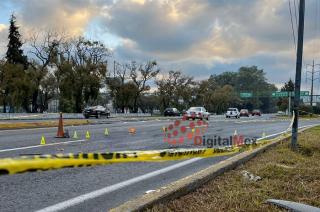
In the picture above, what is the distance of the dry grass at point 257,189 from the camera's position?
540 cm

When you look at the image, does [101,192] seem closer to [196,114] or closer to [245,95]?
[196,114]

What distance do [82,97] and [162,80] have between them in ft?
94.3

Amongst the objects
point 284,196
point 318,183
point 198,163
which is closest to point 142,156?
point 284,196

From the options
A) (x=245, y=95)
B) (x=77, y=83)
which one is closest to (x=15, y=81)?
(x=77, y=83)

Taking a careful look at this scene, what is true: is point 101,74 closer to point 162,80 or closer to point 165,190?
point 162,80

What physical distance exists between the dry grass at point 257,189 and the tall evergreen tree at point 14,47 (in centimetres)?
6690

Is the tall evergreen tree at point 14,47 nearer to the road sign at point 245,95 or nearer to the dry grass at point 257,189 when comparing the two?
the dry grass at point 257,189

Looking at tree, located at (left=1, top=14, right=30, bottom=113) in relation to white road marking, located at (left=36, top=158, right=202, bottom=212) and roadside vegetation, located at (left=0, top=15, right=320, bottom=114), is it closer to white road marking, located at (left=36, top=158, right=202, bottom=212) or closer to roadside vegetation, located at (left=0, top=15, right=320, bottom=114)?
roadside vegetation, located at (left=0, top=15, right=320, bottom=114)

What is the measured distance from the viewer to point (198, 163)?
10.1m

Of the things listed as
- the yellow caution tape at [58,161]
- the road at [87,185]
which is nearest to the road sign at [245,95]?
the road at [87,185]

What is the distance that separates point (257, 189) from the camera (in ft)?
20.9

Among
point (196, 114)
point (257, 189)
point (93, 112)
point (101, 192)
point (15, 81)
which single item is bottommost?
point (101, 192)

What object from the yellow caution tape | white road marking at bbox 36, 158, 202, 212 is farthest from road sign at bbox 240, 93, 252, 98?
the yellow caution tape

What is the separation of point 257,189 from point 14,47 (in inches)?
2818
